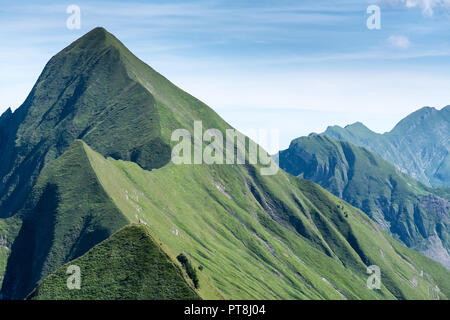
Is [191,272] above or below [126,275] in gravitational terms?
below

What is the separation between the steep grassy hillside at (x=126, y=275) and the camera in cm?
11941

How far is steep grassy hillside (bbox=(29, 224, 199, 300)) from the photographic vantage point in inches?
4701

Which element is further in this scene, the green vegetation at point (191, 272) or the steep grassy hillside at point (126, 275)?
the green vegetation at point (191, 272)

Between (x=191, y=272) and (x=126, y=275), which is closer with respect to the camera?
(x=126, y=275)

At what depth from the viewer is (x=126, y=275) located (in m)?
124

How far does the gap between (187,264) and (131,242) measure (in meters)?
17.9

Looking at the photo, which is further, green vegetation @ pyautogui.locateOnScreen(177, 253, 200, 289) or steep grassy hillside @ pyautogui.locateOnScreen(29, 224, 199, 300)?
green vegetation @ pyautogui.locateOnScreen(177, 253, 200, 289)
